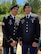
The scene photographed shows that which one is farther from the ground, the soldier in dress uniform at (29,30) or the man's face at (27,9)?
the man's face at (27,9)

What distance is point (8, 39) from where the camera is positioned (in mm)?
4289

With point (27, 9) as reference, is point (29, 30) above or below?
below

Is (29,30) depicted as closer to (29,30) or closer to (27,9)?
(29,30)

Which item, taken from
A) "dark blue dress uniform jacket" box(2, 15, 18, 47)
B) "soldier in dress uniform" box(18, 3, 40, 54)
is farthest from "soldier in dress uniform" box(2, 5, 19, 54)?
"soldier in dress uniform" box(18, 3, 40, 54)

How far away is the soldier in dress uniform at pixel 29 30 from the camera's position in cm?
414

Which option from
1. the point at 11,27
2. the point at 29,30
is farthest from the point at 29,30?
the point at 11,27

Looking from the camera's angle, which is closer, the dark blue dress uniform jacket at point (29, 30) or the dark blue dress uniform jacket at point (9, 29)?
the dark blue dress uniform jacket at point (29, 30)

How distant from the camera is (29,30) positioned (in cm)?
417

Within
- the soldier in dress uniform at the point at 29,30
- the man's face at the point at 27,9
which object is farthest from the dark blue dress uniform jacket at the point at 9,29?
the man's face at the point at 27,9

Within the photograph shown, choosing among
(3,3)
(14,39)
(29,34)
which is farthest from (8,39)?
(3,3)

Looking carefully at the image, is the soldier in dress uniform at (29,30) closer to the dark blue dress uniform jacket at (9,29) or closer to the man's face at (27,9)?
the man's face at (27,9)

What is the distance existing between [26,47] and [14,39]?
0.26m

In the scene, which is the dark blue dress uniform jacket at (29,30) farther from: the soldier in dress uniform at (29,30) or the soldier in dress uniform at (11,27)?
the soldier in dress uniform at (11,27)

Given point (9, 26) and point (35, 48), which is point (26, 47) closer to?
point (35, 48)
